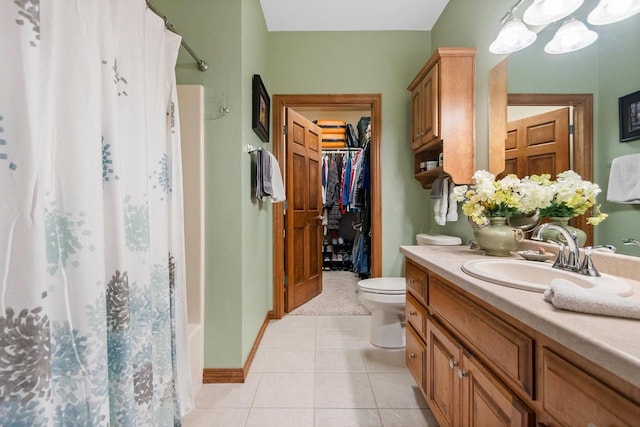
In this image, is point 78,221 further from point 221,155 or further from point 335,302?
point 335,302

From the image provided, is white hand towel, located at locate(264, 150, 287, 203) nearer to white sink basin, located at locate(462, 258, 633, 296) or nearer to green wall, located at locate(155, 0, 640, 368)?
green wall, located at locate(155, 0, 640, 368)

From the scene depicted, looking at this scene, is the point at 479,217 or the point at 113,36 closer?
the point at 113,36

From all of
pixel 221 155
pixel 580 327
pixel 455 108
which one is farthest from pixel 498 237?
pixel 221 155

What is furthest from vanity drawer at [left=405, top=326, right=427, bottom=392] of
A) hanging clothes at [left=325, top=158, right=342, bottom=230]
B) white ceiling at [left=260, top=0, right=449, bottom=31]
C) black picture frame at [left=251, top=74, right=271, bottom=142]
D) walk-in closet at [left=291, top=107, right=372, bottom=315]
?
white ceiling at [left=260, top=0, right=449, bottom=31]

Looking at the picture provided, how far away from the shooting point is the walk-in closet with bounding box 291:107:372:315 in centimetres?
306

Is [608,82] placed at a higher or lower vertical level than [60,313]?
higher

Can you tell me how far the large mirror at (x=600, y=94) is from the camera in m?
0.94

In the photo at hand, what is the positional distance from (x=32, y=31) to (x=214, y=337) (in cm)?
155

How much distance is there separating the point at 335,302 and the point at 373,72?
237 cm

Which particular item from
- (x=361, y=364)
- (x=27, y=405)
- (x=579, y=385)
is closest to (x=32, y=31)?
(x=27, y=405)

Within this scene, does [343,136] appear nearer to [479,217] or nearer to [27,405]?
[479,217]

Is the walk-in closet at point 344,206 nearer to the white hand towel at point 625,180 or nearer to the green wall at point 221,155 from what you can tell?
the green wall at point 221,155

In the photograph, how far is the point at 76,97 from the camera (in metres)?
0.68

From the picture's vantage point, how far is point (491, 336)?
787 millimetres
